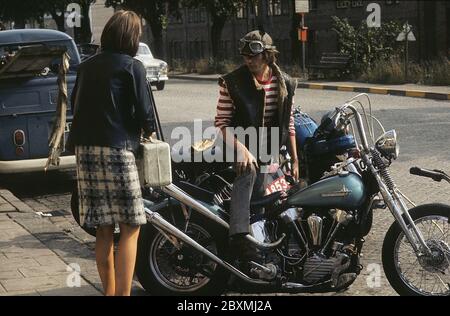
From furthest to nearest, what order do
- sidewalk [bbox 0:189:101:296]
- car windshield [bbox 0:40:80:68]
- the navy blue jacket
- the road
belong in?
car windshield [bbox 0:40:80:68] → the road → sidewalk [bbox 0:189:101:296] → the navy blue jacket

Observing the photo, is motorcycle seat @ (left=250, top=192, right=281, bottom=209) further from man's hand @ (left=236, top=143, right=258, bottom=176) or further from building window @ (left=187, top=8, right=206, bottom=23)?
building window @ (left=187, top=8, right=206, bottom=23)

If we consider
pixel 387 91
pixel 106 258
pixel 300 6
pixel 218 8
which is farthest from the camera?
pixel 218 8

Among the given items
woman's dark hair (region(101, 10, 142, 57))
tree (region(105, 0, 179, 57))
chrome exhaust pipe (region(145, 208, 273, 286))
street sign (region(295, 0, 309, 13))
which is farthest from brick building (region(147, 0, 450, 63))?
woman's dark hair (region(101, 10, 142, 57))

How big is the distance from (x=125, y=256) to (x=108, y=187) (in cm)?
43

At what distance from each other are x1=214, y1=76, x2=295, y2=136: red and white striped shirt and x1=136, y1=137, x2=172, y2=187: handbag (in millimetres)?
553

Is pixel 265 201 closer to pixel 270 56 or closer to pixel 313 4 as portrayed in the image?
pixel 270 56

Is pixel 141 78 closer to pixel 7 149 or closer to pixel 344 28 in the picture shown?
pixel 7 149

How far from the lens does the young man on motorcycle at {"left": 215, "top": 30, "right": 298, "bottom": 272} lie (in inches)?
209

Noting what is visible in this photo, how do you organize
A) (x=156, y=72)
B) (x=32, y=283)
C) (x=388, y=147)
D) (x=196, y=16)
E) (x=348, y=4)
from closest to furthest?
1. (x=388, y=147)
2. (x=32, y=283)
3. (x=156, y=72)
4. (x=348, y=4)
5. (x=196, y=16)

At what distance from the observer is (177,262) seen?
549 centimetres

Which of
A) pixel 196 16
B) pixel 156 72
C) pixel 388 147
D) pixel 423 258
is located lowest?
pixel 156 72

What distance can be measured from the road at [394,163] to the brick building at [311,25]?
1244cm

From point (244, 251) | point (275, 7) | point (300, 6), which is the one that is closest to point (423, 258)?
point (244, 251)
